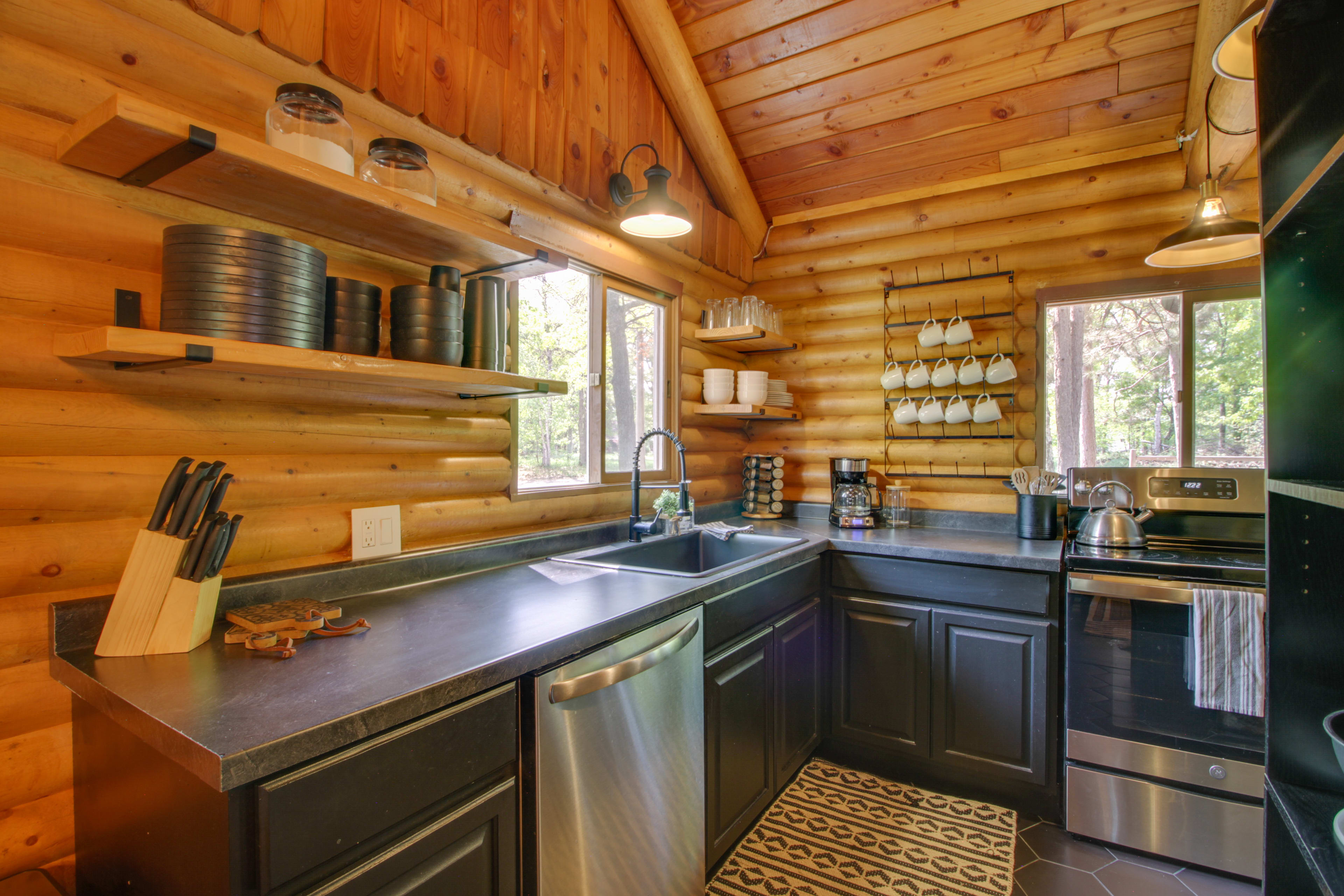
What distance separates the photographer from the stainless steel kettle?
243 cm

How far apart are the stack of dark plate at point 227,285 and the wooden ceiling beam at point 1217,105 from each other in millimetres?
2589

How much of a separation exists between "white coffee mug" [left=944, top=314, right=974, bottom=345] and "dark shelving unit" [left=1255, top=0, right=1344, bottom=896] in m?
2.10

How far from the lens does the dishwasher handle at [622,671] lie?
1.31 m

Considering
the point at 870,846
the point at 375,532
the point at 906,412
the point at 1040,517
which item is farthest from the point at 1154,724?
the point at 375,532

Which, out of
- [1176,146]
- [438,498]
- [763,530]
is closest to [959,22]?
[1176,146]

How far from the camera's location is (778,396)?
346 centimetres

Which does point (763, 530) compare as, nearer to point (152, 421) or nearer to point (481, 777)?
point (481, 777)

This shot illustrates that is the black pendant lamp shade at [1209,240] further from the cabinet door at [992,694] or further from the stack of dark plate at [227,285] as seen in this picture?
the stack of dark plate at [227,285]

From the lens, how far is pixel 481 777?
1.18m

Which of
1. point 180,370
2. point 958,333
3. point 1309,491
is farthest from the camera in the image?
point 958,333

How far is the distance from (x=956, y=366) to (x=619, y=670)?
96.0 inches

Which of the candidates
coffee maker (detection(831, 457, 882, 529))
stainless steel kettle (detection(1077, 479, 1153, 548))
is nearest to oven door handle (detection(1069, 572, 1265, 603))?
stainless steel kettle (detection(1077, 479, 1153, 548))

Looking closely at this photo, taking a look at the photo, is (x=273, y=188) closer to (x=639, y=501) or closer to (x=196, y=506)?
(x=196, y=506)

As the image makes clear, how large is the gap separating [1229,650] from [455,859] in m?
2.27
